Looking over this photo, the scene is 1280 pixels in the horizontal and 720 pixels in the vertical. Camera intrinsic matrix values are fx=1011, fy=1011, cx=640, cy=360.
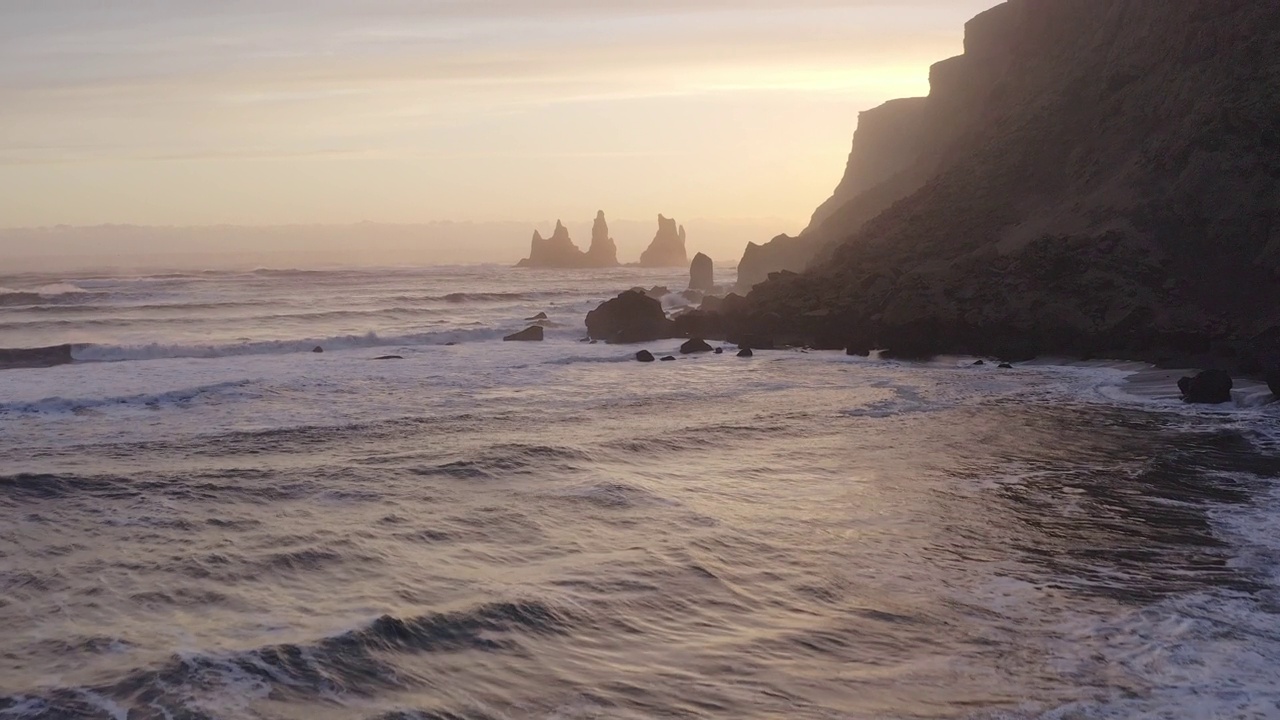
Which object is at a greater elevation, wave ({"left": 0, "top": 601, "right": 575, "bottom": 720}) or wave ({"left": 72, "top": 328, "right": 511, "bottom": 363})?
wave ({"left": 72, "top": 328, "right": 511, "bottom": 363})

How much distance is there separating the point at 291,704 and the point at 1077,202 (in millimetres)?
29861

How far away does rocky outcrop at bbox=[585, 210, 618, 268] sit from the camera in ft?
422

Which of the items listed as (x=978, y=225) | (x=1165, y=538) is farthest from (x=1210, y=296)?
(x=1165, y=538)

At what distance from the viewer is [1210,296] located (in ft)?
85.3

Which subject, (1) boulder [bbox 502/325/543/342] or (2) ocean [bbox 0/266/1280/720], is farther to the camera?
(1) boulder [bbox 502/325/543/342]

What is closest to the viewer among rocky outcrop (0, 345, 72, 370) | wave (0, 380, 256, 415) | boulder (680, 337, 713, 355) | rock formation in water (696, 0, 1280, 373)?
wave (0, 380, 256, 415)

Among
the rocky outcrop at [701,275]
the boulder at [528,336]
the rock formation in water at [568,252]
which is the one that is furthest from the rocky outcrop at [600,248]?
the boulder at [528,336]

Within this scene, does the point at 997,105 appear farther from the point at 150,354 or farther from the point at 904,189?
the point at 150,354

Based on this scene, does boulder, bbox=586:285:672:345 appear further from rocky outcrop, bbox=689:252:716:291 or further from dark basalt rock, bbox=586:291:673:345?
rocky outcrop, bbox=689:252:716:291

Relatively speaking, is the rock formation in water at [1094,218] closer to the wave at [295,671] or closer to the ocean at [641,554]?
the ocean at [641,554]

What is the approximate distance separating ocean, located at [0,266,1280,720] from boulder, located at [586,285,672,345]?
15.0 m

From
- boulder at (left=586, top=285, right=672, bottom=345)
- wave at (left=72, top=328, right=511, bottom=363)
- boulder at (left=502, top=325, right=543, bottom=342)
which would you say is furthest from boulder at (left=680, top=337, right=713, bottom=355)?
wave at (left=72, top=328, right=511, bottom=363)

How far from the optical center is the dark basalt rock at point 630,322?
38594mm

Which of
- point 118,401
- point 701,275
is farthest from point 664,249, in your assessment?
point 118,401
